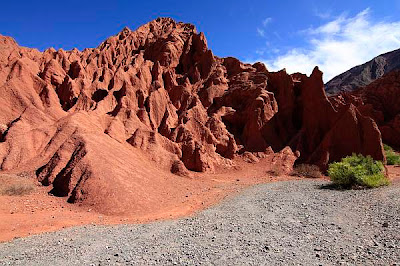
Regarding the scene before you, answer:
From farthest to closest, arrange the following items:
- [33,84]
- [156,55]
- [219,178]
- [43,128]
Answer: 1. [156,55]
2. [33,84]
3. [219,178]
4. [43,128]

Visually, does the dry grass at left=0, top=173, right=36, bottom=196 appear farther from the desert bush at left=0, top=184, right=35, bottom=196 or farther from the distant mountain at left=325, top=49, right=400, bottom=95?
the distant mountain at left=325, top=49, right=400, bottom=95

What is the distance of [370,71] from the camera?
12038cm

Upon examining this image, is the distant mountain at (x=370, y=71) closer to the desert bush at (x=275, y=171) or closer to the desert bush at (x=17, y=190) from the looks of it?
the desert bush at (x=275, y=171)

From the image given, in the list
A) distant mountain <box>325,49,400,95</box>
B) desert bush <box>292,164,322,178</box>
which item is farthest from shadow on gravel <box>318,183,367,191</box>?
distant mountain <box>325,49,400,95</box>

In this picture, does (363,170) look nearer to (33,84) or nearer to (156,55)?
(33,84)

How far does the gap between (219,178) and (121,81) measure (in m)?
23.1

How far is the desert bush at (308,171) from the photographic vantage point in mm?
30484

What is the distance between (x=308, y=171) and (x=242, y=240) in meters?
22.1

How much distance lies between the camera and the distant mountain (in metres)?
115

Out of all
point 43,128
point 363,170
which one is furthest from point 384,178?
point 43,128

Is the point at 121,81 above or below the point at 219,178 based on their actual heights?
above

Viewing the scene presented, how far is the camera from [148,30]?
67.2 meters

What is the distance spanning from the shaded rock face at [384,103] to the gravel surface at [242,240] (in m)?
38.6

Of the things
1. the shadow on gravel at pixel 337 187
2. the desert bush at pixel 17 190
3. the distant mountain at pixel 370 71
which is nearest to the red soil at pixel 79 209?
the desert bush at pixel 17 190
